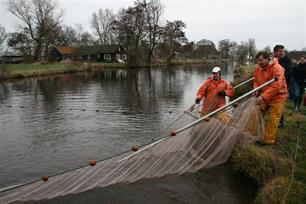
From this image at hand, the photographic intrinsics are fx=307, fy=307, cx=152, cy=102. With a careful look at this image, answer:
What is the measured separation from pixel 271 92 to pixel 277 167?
168 cm

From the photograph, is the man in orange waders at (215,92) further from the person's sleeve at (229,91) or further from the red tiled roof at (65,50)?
the red tiled roof at (65,50)

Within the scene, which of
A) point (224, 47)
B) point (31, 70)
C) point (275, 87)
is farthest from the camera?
point (224, 47)

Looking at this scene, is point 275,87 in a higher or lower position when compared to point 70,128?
higher

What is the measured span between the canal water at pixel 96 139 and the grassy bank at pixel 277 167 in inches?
17.2

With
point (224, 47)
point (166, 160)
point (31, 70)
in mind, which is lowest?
point (166, 160)

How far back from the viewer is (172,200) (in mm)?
6758

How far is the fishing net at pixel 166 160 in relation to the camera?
5.96 metres

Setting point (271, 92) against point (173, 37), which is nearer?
point (271, 92)

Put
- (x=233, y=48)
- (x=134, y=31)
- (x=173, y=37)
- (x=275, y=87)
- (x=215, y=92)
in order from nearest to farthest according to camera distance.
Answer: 1. (x=275, y=87)
2. (x=215, y=92)
3. (x=134, y=31)
4. (x=173, y=37)
5. (x=233, y=48)

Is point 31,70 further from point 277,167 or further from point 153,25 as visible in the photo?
point 277,167

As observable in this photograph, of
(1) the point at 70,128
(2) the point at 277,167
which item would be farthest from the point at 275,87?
(1) the point at 70,128

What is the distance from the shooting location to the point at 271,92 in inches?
276

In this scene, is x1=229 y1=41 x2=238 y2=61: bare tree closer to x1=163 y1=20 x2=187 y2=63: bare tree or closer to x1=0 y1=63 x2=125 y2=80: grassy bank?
x1=163 y1=20 x2=187 y2=63: bare tree

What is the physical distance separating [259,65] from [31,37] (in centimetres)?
7446
